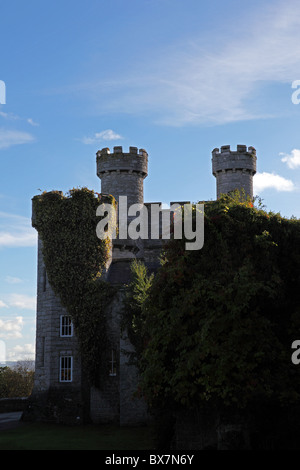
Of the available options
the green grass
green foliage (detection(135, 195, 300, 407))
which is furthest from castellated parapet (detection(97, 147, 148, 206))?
green foliage (detection(135, 195, 300, 407))

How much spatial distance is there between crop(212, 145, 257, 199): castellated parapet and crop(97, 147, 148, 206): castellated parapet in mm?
7068

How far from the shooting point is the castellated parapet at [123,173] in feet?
153

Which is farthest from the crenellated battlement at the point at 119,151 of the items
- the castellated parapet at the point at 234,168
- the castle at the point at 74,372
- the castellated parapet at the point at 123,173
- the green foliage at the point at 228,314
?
the green foliage at the point at 228,314

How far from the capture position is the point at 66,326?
3173cm

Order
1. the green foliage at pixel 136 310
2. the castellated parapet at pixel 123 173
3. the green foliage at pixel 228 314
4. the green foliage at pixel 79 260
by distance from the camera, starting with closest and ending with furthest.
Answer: the green foliage at pixel 228 314
the green foliage at pixel 136 310
the green foliage at pixel 79 260
the castellated parapet at pixel 123 173

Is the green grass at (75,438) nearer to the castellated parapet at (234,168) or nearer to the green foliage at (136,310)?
the green foliage at (136,310)

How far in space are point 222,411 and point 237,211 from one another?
657 cm

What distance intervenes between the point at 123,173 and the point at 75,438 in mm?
26472

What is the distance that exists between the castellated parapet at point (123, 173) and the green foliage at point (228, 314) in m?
26.8

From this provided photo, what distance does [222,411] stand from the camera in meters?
17.4

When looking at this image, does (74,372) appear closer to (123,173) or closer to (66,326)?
(66,326)

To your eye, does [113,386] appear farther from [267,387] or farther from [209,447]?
[267,387]

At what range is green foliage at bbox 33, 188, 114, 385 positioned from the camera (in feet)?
101
